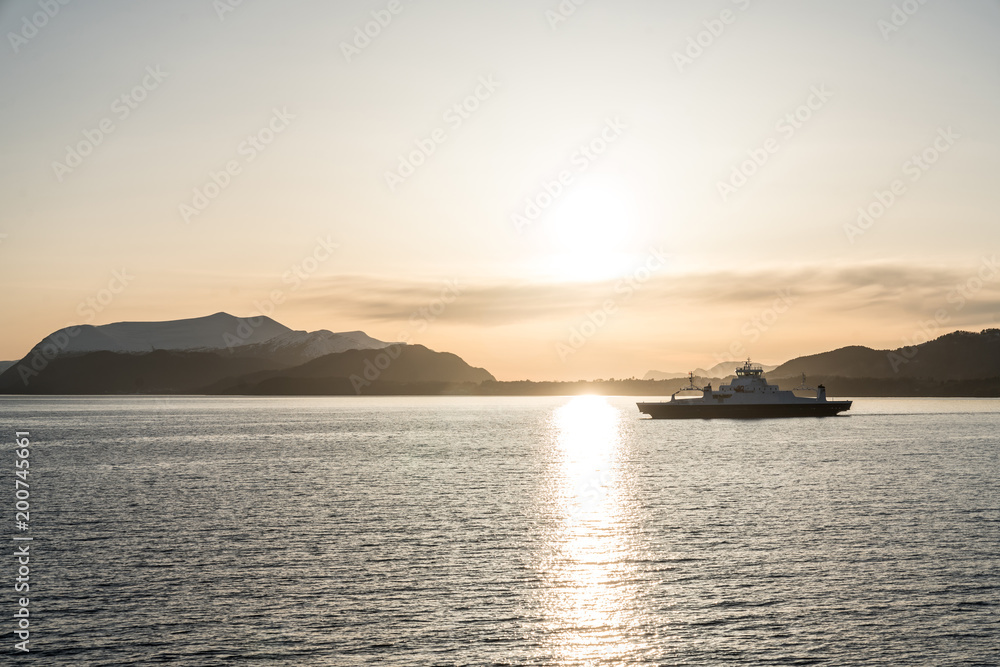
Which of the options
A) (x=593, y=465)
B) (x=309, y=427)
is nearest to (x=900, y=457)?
(x=593, y=465)

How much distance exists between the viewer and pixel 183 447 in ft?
421

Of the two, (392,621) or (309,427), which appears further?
(309,427)

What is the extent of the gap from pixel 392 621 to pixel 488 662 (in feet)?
19.7

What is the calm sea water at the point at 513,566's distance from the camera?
96.7ft

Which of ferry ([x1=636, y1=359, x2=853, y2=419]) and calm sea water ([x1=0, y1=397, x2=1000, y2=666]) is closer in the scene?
calm sea water ([x1=0, y1=397, x2=1000, y2=666])

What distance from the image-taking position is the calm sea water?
96.7 ft

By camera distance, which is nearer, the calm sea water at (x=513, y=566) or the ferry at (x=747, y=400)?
the calm sea water at (x=513, y=566)

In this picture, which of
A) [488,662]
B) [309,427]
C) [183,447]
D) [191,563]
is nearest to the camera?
[488,662]

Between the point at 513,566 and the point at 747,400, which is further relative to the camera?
the point at 747,400

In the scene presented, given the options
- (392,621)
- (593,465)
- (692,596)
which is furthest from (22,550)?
(593,465)

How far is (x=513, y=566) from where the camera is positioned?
41469 mm

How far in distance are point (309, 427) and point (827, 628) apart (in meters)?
175

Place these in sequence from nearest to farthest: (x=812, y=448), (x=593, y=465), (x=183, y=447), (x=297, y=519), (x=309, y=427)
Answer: (x=297, y=519) → (x=593, y=465) → (x=812, y=448) → (x=183, y=447) → (x=309, y=427)

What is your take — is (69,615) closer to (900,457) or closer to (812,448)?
(900,457)
